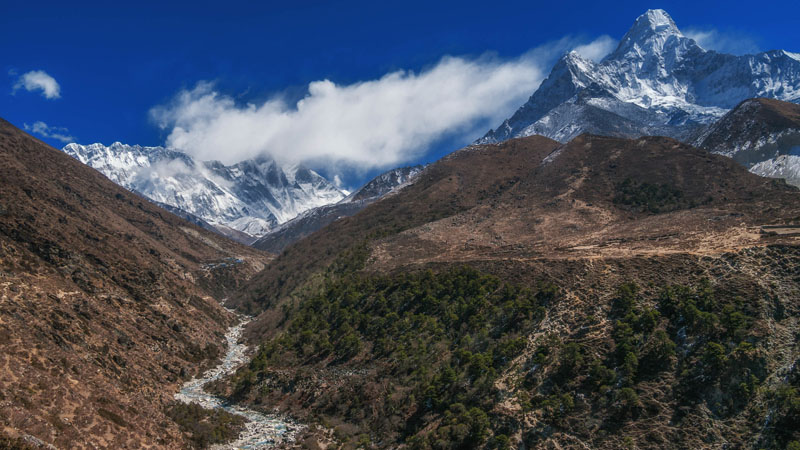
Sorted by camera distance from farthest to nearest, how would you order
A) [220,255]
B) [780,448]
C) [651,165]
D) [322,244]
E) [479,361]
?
[220,255] < [322,244] < [651,165] < [479,361] < [780,448]

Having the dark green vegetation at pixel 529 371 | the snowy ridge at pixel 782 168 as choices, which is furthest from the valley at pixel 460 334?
the snowy ridge at pixel 782 168

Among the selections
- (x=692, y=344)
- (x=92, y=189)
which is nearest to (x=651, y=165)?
(x=692, y=344)

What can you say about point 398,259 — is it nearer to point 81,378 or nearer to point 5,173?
point 81,378

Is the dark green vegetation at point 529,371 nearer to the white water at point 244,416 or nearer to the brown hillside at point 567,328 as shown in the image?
the brown hillside at point 567,328

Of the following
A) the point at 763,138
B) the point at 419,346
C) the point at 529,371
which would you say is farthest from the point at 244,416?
the point at 763,138

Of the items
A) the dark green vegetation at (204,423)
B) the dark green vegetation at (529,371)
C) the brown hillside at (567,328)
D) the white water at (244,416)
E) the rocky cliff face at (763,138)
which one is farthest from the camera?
the rocky cliff face at (763,138)

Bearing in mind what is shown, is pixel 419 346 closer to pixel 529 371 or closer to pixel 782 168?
pixel 529 371
